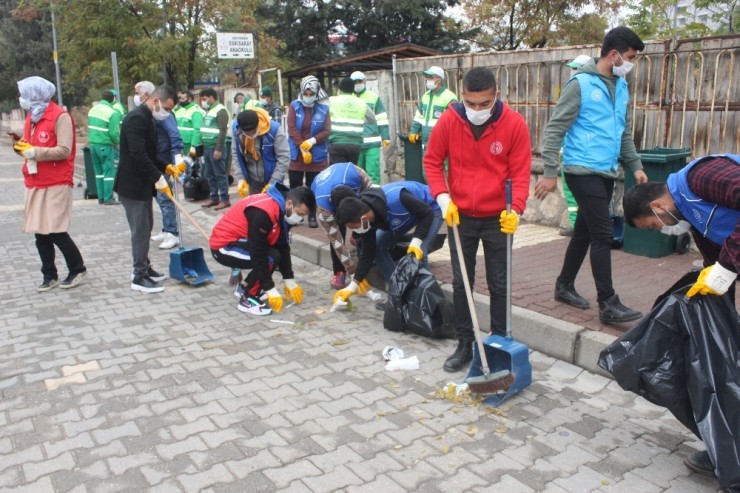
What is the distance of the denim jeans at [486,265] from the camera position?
393 cm

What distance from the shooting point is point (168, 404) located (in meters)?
3.71

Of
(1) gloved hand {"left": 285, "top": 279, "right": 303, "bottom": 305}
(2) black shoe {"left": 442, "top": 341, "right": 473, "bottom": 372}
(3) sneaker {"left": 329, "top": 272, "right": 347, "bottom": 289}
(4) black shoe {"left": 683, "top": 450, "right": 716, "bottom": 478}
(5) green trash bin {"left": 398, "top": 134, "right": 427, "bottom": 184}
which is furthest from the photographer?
(5) green trash bin {"left": 398, "top": 134, "right": 427, "bottom": 184}

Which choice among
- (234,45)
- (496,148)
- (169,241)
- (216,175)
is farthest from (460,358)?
(234,45)

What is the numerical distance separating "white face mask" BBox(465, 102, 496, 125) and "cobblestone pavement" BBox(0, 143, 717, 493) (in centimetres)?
153

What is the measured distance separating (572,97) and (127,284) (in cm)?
424

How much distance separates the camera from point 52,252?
6047 millimetres

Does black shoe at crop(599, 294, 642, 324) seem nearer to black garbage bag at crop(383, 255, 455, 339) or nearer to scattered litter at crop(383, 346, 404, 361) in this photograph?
black garbage bag at crop(383, 255, 455, 339)

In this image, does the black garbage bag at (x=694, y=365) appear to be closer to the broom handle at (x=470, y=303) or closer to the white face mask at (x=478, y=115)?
the broom handle at (x=470, y=303)

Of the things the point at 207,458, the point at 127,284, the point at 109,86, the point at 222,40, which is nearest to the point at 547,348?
the point at 207,458

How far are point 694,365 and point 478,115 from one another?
170 centimetres

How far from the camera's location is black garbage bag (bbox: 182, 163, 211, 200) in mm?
10852

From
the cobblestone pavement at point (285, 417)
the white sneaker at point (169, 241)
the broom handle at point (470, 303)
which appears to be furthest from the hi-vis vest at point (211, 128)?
the broom handle at point (470, 303)

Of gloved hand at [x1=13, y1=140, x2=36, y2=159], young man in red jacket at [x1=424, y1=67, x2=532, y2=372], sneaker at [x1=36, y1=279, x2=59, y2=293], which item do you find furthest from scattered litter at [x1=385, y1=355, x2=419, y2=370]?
gloved hand at [x1=13, y1=140, x2=36, y2=159]

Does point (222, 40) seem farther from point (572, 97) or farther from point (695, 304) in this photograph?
point (695, 304)
